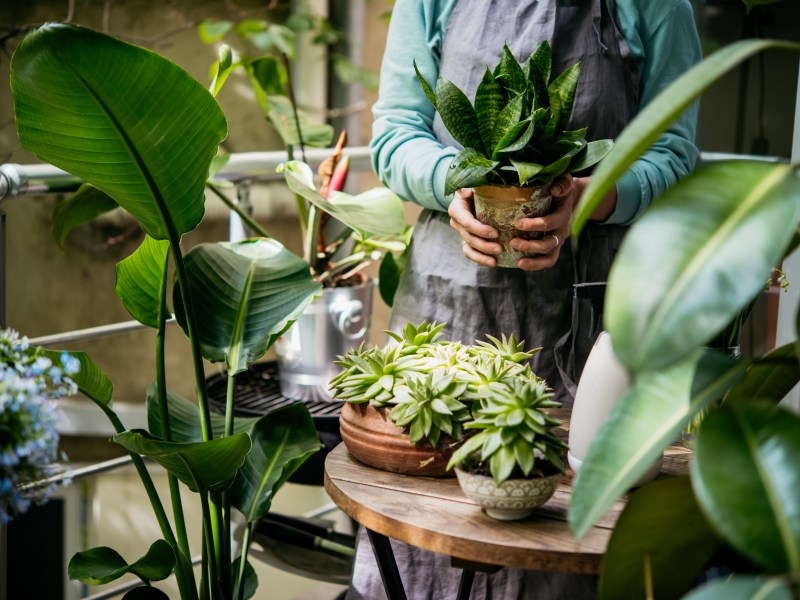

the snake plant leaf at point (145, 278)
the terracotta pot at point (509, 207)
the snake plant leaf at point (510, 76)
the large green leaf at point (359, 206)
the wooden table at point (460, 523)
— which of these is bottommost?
the wooden table at point (460, 523)

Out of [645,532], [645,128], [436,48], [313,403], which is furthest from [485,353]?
[313,403]

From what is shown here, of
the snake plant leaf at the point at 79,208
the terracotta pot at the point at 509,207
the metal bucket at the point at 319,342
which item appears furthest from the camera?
the metal bucket at the point at 319,342

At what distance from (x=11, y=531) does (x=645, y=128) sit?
3.72 meters

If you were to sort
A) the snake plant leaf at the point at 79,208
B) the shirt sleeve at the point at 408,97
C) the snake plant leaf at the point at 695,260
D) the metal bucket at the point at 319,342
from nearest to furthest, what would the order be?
the snake plant leaf at the point at 695,260, the shirt sleeve at the point at 408,97, the snake plant leaf at the point at 79,208, the metal bucket at the point at 319,342

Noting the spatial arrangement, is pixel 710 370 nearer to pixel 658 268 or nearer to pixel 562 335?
pixel 658 268

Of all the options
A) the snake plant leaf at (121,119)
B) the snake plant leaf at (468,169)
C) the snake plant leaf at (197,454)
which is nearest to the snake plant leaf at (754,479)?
the snake plant leaf at (468,169)

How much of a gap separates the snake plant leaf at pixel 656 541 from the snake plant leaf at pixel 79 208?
1.20 metres

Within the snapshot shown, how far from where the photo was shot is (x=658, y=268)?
2.05ft

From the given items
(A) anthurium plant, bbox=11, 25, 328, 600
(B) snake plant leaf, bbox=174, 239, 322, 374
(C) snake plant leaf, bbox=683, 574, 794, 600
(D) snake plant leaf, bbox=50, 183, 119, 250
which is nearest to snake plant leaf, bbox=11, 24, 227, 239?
(A) anthurium plant, bbox=11, 25, 328, 600

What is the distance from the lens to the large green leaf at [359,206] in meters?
1.52

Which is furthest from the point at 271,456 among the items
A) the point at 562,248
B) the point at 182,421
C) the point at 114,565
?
the point at 562,248

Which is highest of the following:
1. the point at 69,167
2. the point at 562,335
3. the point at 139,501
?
the point at 69,167

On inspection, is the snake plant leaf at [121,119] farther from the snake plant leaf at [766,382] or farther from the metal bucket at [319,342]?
the snake plant leaf at [766,382]

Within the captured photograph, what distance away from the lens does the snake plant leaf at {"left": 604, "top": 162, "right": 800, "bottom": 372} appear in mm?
592
